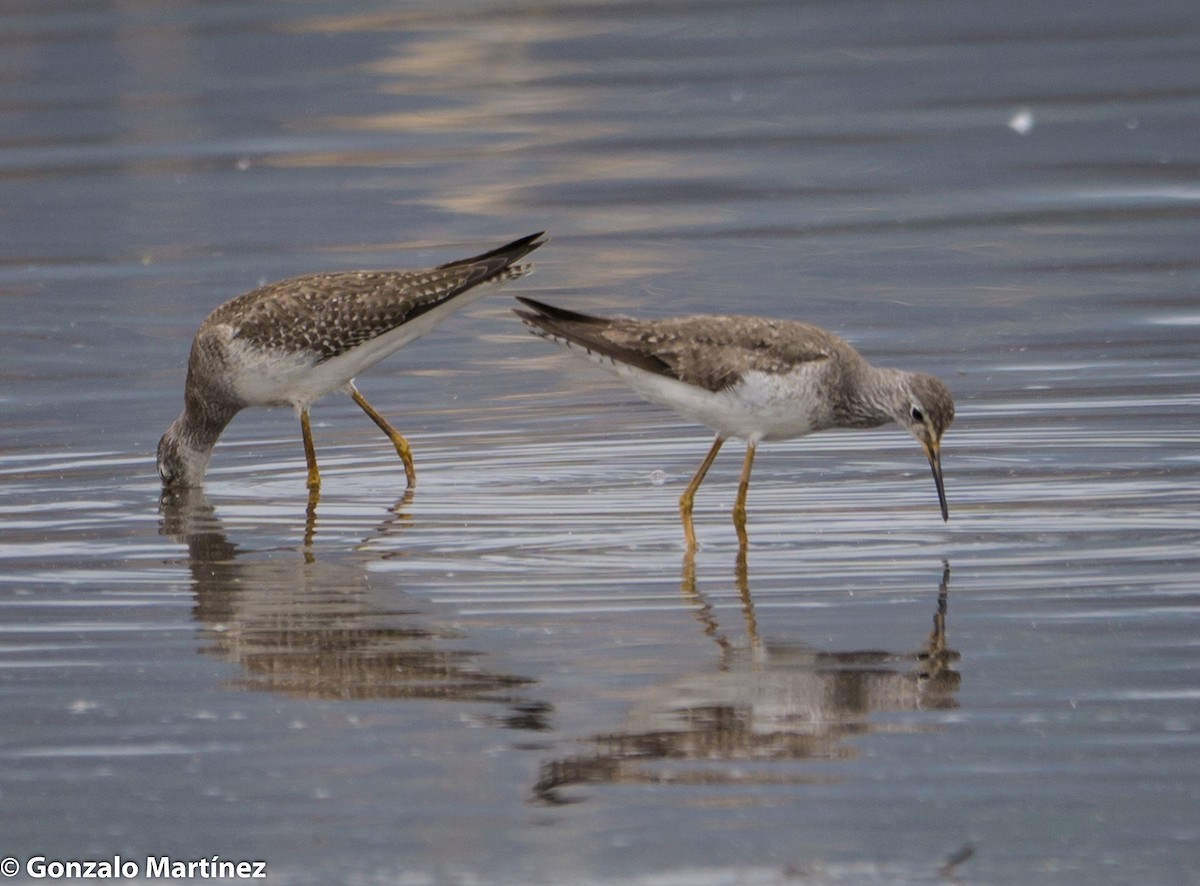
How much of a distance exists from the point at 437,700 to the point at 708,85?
17638 mm

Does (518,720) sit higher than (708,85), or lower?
lower

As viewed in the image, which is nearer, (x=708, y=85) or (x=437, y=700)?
(x=437, y=700)

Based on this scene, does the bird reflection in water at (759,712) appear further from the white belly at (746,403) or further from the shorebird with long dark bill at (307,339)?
the shorebird with long dark bill at (307,339)

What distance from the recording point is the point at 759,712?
7.82 m

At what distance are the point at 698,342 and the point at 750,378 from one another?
38 centimetres

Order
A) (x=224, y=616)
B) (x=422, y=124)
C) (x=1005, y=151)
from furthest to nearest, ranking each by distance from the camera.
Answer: (x=422, y=124)
(x=1005, y=151)
(x=224, y=616)

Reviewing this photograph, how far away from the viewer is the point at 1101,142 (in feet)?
70.4

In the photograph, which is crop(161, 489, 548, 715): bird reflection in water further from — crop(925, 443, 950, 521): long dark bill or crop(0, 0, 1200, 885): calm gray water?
crop(925, 443, 950, 521): long dark bill

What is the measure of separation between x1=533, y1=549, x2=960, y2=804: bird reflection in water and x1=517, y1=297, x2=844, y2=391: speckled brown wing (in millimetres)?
2096

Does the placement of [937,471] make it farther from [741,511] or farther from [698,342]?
[698,342]

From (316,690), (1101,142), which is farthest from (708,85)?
(316,690)

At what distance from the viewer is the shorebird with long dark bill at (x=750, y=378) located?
10.7m

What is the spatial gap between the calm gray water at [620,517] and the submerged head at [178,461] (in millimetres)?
190

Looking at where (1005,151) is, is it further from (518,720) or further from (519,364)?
(518,720)
